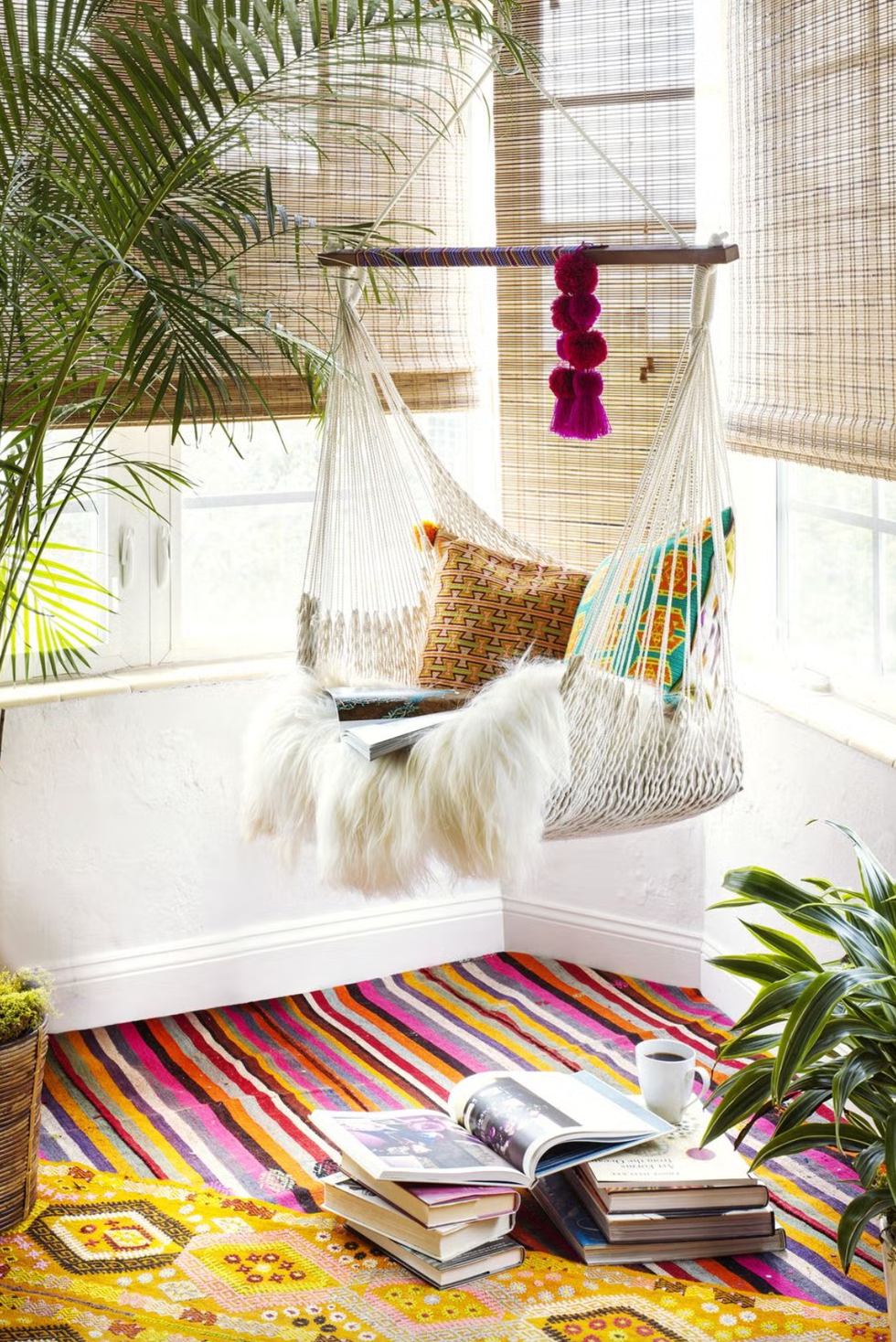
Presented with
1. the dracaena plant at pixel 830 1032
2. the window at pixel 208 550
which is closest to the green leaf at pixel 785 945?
the dracaena plant at pixel 830 1032

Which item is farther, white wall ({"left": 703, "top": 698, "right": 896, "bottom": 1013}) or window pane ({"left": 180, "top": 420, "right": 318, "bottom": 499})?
window pane ({"left": 180, "top": 420, "right": 318, "bottom": 499})

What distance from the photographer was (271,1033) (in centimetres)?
281

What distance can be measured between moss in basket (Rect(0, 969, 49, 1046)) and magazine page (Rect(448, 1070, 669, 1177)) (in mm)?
645

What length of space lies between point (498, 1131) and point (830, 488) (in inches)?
51.0

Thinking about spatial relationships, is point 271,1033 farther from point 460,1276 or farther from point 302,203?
point 302,203

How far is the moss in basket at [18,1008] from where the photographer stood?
7.14 ft

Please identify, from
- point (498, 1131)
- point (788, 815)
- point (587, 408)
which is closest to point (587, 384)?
point (587, 408)

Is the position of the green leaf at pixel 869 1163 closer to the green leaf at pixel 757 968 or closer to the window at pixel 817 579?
the green leaf at pixel 757 968

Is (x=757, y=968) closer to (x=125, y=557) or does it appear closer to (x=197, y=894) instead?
(x=197, y=894)

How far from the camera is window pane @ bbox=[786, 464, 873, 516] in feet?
8.38

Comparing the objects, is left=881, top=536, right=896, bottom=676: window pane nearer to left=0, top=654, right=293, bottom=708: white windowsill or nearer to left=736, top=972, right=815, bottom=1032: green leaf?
left=736, top=972, right=815, bottom=1032: green leaf

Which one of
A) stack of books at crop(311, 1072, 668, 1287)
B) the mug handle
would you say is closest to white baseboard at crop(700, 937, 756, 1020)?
the mug handle

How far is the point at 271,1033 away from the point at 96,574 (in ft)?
3.08

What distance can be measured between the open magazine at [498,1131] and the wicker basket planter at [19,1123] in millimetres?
419
